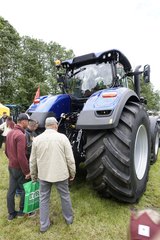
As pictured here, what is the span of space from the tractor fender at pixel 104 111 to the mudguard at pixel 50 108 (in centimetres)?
110

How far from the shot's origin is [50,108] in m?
3.96

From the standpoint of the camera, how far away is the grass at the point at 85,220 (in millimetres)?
2645

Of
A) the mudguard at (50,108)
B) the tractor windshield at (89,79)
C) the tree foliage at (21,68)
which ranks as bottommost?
the mudguard at (50,108)

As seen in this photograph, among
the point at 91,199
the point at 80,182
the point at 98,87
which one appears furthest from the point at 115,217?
the point at 98,87

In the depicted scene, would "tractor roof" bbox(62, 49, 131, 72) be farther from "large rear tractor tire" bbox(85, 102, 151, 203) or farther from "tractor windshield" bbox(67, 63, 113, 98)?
"large rear tractor tire" bbox(85, 102, 151, 203)

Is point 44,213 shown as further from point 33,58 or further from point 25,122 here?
point 33,58

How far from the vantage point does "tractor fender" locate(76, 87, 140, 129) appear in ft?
9.01

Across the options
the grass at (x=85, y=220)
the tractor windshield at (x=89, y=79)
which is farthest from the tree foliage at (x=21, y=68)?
the grass at (x=85, y=220)

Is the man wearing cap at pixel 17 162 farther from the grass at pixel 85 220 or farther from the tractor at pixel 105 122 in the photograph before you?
the tractor at pixel 105 122

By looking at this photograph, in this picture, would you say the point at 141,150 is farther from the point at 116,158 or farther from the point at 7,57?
the point at 7,57

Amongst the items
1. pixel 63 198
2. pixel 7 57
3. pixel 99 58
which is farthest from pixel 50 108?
pixel 7 57

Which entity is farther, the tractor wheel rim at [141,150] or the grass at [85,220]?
the tractor wheel rim at [141,150]

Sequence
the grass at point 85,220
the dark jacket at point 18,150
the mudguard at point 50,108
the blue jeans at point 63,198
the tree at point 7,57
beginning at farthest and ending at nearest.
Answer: the tree at point 7,57
the mudguard at point 50,108
the dark jacket at point 18,150
the blue jeans at point 63,198
the grass at point 85,220

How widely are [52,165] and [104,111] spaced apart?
3.22 feet
